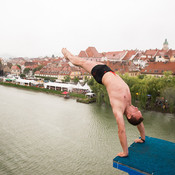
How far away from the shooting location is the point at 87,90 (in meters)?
25.2

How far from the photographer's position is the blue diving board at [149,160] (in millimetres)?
3435

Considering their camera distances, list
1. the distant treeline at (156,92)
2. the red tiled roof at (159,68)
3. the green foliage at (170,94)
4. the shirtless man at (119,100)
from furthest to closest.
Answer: the red tiled roof at (159,68)
the distant treeline at (156,92)
the green foliage at (170,94)
the shirtless man at (119,100)

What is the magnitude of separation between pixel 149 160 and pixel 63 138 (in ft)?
25.7

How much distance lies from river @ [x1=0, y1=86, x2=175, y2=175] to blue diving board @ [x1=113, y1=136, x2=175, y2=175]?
12.9ft

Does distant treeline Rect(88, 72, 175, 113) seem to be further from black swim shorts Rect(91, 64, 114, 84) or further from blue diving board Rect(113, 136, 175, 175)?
black swim shorts Rect(91, 64, 114, 84)

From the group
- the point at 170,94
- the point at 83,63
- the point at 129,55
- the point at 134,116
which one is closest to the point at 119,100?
the point at 134,116

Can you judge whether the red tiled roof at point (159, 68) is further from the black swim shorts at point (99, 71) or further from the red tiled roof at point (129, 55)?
the black swim shorts at point (99, 71)

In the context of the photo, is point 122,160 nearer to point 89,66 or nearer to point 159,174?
point 159,174

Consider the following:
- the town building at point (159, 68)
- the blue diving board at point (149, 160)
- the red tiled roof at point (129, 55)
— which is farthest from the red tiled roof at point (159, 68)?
the blue diving board at point (149, 160)

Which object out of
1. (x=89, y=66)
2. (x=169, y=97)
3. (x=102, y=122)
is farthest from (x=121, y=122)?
(x=169, y=97)

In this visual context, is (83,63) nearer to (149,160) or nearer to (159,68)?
(149,160)

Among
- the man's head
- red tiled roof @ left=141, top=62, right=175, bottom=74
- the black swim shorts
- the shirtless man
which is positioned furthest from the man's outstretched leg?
red tiled roof @ left=141, top=62, right=175, bottom=74

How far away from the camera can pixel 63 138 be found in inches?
430

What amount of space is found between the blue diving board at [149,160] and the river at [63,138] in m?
3.93
